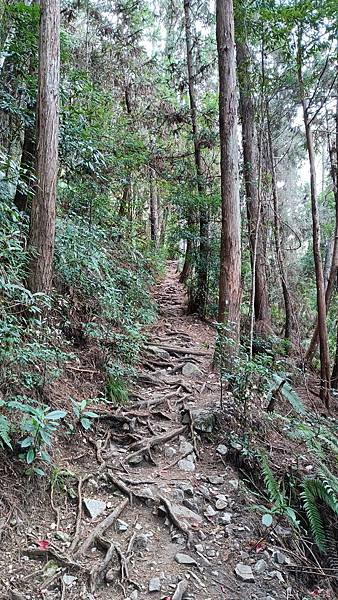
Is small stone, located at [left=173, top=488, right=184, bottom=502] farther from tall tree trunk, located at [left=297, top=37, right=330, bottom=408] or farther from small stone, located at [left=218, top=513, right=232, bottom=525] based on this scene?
A: tall tree trunk, located at [left=297, top=37, right=330, bottom=408]

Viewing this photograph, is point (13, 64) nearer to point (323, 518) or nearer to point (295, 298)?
point (323, 518)

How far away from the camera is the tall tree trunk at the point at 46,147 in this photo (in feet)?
15.0

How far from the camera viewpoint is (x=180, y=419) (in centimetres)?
507

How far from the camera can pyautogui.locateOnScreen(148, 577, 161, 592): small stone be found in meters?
2.80

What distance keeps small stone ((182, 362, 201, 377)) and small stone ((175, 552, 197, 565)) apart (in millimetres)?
3360

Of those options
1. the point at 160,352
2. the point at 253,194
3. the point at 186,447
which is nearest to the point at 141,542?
the point at 186,447

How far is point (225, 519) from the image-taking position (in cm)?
367

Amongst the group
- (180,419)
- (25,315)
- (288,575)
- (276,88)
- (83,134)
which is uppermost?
(276,88)


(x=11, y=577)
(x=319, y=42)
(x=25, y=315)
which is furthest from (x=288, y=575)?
(x=319, y=42)

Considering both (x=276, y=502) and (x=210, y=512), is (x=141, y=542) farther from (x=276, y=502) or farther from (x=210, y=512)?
(x=276, y=502)

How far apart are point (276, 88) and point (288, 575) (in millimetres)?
7574

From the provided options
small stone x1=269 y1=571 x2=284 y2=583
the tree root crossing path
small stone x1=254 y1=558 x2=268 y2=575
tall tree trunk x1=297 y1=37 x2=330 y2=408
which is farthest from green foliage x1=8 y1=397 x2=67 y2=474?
tall tree trunk x1=297 y1=37 x2=330 y2=408

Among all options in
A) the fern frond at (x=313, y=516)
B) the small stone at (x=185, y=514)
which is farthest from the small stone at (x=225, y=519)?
the fern frond at (x=313, y=516)

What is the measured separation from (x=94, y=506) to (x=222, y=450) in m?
1.67
